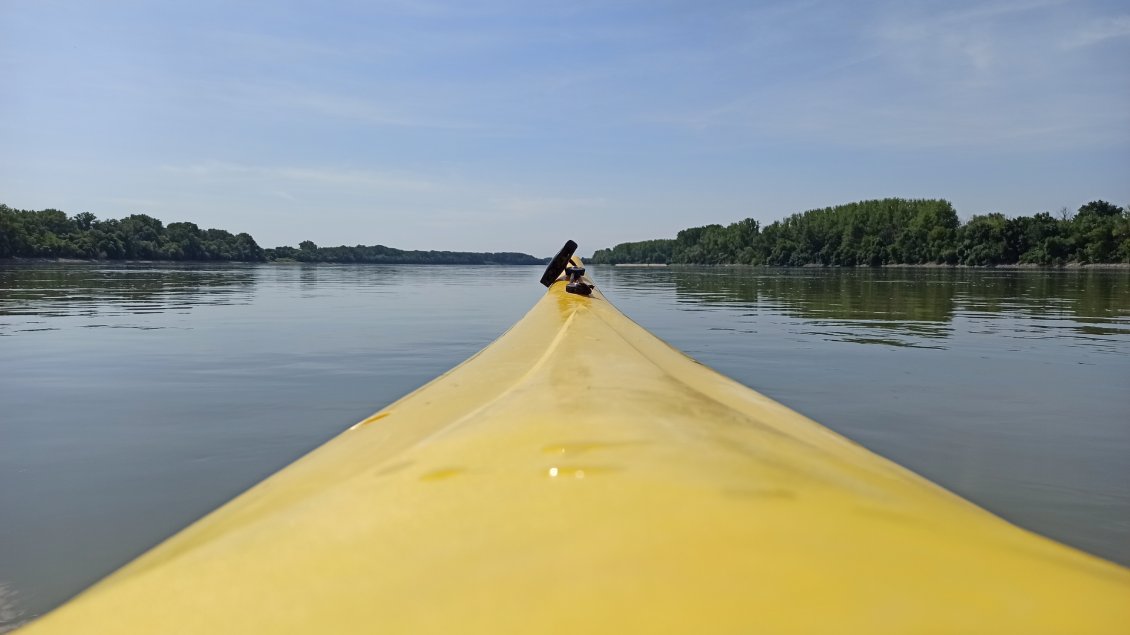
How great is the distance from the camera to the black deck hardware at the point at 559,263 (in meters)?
9.22

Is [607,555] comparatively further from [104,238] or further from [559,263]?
[104,238]

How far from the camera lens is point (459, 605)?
89 cm

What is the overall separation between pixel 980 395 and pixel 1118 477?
2035 millimetres

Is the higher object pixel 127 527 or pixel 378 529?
pixel 378 529

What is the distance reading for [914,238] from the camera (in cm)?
8638

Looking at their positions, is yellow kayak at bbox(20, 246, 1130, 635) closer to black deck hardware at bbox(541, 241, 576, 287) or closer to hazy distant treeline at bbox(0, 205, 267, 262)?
Answer: black deck hardware at bbox(541, 241, 576, 287)

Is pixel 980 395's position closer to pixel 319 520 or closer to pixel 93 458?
pixel 319 520

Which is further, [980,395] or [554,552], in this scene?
[980,395]

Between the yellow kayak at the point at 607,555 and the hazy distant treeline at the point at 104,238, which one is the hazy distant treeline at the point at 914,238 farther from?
the hazy distant treeline at the point at 104,238

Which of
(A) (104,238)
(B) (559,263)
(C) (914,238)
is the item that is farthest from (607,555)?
(A) (104,238)

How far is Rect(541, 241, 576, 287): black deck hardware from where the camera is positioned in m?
9.22

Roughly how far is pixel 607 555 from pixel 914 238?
9731cm

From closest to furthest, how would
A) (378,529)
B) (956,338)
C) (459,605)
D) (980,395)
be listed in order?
(459,605) < (378,529) < (980,395) < (956,338)

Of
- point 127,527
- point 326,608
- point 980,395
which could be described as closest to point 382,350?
point 127,527
